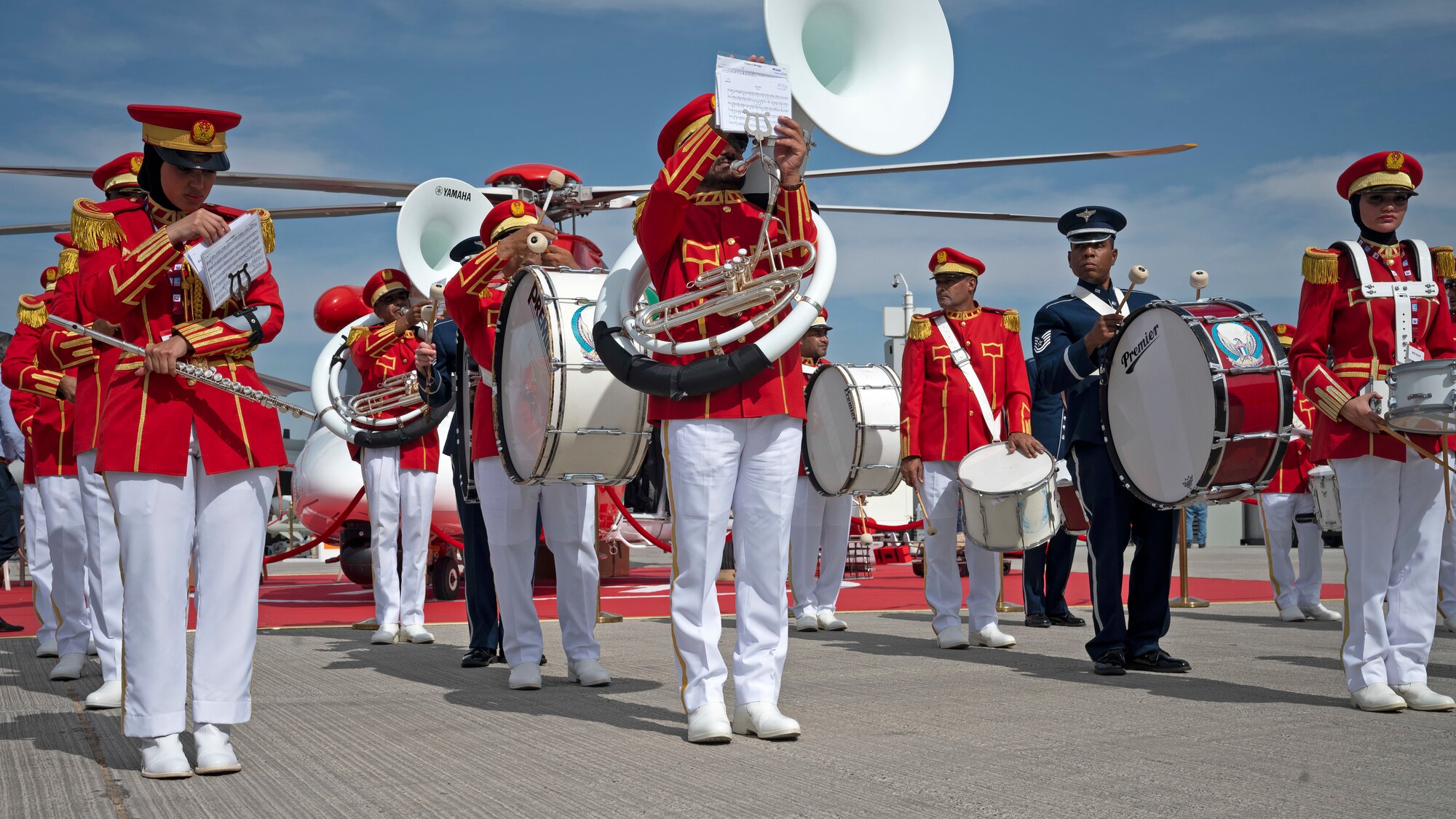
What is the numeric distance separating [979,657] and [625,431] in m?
2.76

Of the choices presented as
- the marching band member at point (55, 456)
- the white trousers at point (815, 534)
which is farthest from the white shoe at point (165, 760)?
the white trousers at point (815, 534)

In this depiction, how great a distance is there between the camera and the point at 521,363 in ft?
18.7

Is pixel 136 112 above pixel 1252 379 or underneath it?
above

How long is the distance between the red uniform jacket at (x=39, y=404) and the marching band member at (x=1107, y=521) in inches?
209

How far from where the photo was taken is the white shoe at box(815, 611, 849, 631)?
9.05 meters

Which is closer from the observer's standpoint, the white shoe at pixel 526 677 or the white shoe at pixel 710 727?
the white shoe at pixel 710 727

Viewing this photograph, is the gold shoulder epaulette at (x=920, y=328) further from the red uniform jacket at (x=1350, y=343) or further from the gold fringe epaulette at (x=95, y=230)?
the gold fringe epaulette at (x=95, y=230)

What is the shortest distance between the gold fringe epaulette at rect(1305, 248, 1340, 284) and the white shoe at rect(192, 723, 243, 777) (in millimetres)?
4287

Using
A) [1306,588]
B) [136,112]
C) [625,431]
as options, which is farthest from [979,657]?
[136,112]

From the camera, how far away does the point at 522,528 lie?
6.25m

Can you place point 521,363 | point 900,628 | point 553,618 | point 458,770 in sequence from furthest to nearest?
point 553,618
point 900,628
point 521,363
point 458,770

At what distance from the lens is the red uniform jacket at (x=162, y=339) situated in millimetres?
4039

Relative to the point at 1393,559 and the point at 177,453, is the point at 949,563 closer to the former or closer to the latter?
the point at 1393,559

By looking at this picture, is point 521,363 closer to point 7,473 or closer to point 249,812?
point 249,812
